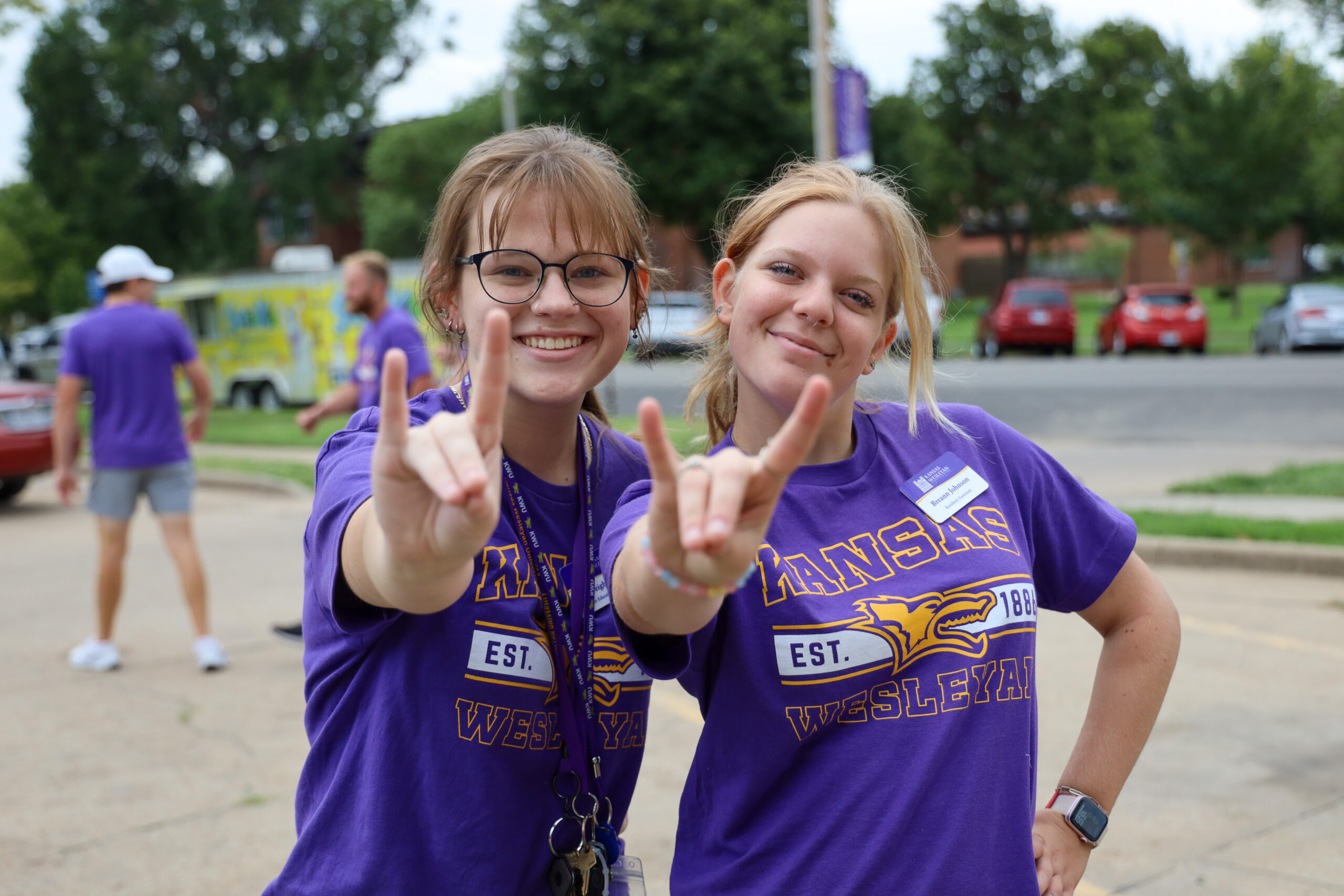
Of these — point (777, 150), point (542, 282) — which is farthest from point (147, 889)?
point (777, 150)

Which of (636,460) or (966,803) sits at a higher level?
(636,460)

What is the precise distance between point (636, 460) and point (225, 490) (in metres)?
11.7

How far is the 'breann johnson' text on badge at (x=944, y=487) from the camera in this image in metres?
1.77

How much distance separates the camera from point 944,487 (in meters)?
1.81

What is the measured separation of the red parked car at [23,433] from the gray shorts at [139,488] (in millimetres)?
6443

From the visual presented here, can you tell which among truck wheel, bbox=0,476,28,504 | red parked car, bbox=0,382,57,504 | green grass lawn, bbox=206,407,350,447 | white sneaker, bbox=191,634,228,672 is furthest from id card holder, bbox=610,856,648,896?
green grass lawn, bbox=206,407,350,447

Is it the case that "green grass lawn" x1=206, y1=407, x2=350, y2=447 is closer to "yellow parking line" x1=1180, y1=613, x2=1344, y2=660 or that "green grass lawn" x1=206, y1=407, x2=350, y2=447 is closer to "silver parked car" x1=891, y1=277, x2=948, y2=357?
"yellow parking line" x1=1180, y1=613, x2=1344, y2=660

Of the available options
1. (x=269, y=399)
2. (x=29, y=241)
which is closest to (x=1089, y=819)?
(x=269, y=399)

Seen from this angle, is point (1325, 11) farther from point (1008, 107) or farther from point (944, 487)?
point (944, 487)

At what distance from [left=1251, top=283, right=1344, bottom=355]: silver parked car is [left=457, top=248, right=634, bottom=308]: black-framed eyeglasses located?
71.8 feet

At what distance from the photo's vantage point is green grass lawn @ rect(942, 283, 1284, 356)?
2580 centimetres

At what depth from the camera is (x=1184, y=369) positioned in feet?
60.0

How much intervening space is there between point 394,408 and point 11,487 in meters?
12.7

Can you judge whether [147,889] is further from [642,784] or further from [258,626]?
[258,626]
